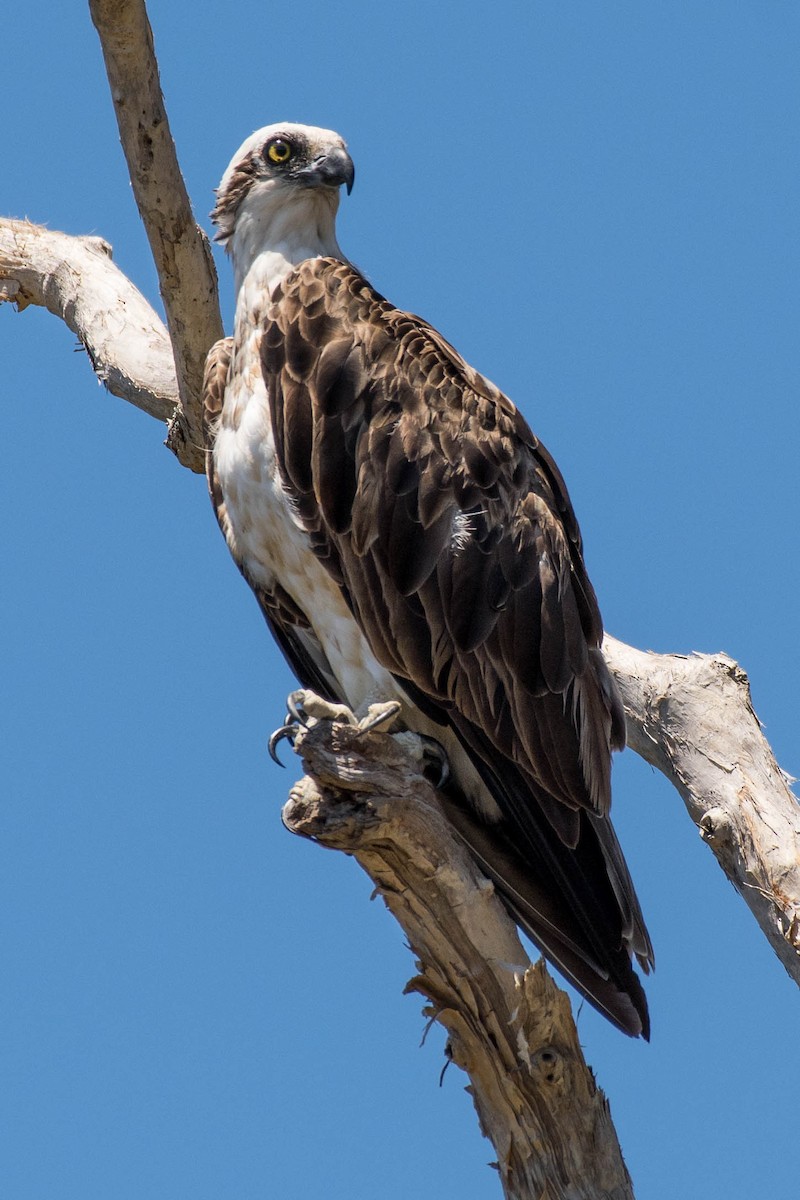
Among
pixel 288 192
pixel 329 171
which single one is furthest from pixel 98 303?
pixel 329 171

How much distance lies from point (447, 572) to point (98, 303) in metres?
3.99

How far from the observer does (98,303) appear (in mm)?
8938

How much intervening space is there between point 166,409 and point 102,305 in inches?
40.3

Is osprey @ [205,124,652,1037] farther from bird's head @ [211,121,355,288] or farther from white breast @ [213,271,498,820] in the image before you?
bird's head @ [211,121,355,288]

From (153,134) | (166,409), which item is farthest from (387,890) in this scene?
Answer: (166,409)

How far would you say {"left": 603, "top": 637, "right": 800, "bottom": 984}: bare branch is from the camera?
6.11 metres

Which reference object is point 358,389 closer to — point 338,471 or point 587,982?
point 338,471

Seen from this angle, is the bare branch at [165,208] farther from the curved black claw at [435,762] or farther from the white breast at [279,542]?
the curved black claw at [435,762]

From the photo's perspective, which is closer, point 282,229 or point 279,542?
point 279,542

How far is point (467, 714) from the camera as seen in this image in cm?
591

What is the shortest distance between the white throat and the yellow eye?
14 centimetres

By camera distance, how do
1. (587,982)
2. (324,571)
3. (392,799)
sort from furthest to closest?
1. (324,571)
2. (587,982)
3. (392,799)

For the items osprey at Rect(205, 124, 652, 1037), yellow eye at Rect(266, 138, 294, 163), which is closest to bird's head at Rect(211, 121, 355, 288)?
yellow eye at Rect(266, 138, 294, 163)

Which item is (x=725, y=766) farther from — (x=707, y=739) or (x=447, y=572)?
(x=447, y=572)
